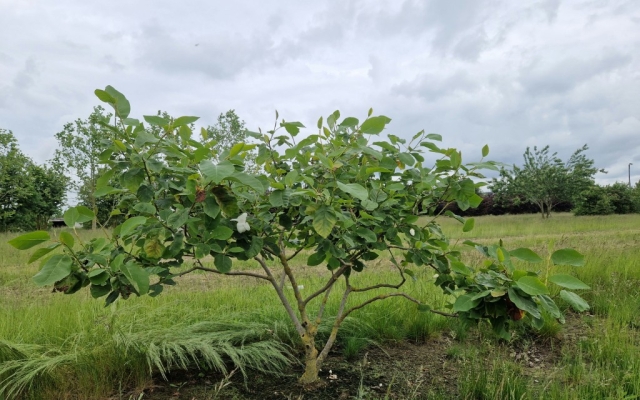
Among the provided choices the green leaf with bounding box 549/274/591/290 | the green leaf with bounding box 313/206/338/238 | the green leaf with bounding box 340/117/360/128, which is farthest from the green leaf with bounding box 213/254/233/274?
the green leaf with bounding box 549/274/591/290

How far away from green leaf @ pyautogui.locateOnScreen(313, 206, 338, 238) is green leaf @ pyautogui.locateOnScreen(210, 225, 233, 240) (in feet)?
0.96

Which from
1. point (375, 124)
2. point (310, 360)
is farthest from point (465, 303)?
point (310, 360)

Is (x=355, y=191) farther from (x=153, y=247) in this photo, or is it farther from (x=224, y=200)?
(x=153, y=247)

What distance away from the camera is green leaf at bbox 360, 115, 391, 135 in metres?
1.60

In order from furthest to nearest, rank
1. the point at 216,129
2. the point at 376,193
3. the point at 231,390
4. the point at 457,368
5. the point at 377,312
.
→ the point at 216,129
the point at 377,312
the point at 457,368
the point at 231,390
the point at 376,193

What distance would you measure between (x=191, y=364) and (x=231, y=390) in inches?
15.3

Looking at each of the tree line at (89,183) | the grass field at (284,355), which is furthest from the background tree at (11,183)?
the grass field at (284,355)

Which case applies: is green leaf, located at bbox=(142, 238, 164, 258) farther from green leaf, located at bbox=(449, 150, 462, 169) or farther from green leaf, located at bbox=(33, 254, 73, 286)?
green leaf, located at bbox=(449, 150, 462, 169)

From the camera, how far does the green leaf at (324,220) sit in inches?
54.3

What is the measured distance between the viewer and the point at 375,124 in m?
1.62

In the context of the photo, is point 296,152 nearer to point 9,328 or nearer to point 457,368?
point 457,368

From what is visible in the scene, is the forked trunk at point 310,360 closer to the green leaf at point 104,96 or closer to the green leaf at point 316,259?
the green leaf at point 316,259

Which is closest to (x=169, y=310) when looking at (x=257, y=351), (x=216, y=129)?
(x=257, y=351)

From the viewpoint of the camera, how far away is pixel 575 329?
3.22 meters
